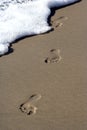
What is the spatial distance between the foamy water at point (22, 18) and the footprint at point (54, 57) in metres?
0.48

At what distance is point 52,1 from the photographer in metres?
4.56

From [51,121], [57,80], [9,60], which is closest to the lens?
[51,121]

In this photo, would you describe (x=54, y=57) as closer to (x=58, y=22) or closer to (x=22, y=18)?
(x=58, y=22)

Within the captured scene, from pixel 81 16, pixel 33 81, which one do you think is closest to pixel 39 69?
pixel 33 81

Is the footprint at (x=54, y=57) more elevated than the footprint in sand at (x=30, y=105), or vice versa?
the footprint at (x=54, y=57)

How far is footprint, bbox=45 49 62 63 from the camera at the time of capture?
3.20 metres

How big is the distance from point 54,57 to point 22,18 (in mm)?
1185

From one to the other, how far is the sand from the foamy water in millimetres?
174

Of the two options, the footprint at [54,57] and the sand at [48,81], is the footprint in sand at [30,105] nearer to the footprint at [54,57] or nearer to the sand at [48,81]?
the sand at [48,81]

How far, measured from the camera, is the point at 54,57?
323 cm

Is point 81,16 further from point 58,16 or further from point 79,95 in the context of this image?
point 79,95

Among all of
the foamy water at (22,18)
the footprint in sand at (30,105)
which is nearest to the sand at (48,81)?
the footprint in sand at (30,105)

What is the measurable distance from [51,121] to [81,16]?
67.1 inches

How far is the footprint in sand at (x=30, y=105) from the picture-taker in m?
2.68
